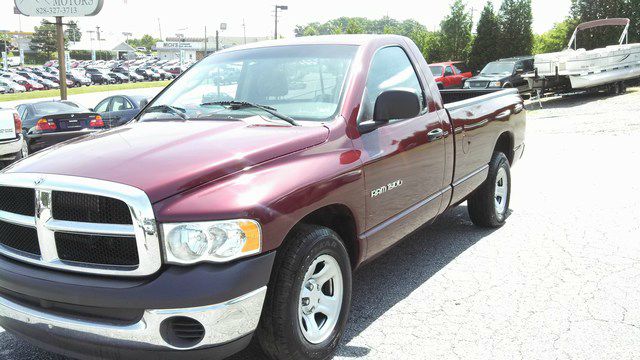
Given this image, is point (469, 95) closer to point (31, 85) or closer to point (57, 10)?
point (57, 10)

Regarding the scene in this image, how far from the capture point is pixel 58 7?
16.9 m

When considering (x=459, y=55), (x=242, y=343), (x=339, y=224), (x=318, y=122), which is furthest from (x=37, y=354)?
(x=459, y=55)

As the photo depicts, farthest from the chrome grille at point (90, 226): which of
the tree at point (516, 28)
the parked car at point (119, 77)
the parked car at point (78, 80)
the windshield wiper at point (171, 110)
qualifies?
the parked car at point (119, 77)

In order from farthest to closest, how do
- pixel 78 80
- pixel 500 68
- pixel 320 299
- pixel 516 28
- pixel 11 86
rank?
pixel 78 80 < pixel 11 86 < pixel 516 28 < pixel 500 68 < pixel 320 299

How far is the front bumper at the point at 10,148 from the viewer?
32.0ft

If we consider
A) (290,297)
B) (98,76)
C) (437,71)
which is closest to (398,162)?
(290,297)

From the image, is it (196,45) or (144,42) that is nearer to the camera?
(196,45)

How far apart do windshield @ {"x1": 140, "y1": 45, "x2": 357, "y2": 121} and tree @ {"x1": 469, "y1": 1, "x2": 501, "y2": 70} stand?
30.3 metres

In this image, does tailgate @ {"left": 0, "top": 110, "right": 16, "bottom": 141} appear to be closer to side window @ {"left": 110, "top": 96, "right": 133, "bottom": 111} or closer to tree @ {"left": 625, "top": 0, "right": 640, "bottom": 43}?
side window @ {"left": 110, "top": 96, "right": 133, "bottom": 111}

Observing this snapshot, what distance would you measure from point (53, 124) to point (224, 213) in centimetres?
1125

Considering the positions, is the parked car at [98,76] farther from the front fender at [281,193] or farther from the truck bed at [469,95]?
the front fender at [281,193]

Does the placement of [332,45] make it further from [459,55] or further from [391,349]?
[459,55]

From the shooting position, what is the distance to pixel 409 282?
14.8ft

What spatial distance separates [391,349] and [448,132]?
6.24 ft
